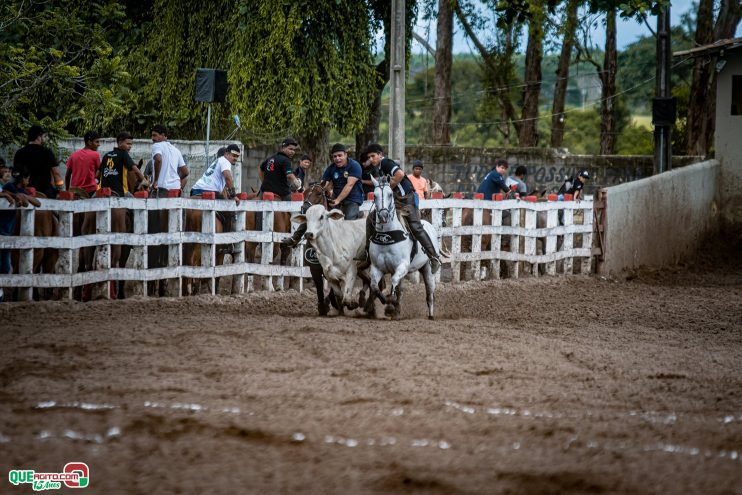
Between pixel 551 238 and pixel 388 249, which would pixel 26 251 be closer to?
pixel 388 249

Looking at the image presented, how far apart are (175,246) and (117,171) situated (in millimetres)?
1556

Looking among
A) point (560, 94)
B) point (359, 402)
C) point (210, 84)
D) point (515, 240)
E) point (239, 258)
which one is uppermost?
point (560, 94)

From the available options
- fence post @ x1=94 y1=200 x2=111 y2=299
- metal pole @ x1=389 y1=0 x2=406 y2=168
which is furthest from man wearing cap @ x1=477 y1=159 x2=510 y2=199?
fence post @ x1=94 y1=200 x2=111 y2=299

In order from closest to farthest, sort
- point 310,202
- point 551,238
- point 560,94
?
point 310,202, point 551,238, point 560,94

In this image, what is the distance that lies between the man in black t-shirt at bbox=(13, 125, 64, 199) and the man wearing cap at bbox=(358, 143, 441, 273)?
405 cm

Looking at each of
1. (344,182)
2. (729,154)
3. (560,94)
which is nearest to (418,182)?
(344,182)

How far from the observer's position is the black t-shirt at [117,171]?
14.6m

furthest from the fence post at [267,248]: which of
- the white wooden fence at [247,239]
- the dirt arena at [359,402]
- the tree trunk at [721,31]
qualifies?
the tree trunk at [721,31]

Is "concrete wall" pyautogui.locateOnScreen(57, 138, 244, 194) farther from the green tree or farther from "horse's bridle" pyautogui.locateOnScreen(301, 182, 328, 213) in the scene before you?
"horse's bridle" pyautogui.locateOnScreen(301, 182, 328, 213)

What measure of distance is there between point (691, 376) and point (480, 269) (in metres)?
9.16

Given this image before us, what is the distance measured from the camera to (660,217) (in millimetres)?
22359

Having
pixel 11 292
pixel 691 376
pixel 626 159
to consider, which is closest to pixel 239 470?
pixel 691 376

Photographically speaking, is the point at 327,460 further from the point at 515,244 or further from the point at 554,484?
the point at 515,244

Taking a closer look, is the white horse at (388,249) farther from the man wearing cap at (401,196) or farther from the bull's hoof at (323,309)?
the bull's hoof at (323,309)
